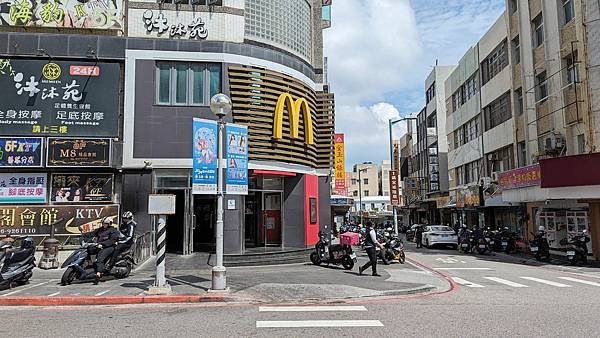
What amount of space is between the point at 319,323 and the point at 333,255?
840 centimetres

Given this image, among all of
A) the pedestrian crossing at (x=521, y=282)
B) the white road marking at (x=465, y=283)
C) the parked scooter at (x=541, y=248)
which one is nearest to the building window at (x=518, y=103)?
the parked scooter at (x=541, y=248)

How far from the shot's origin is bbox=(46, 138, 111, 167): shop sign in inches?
677

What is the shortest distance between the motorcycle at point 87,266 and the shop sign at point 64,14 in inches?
387

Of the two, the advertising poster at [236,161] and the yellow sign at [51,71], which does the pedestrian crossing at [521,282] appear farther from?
the yellow sign at [51,71]

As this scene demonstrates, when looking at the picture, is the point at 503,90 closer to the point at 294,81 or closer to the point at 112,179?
the point at 294,81

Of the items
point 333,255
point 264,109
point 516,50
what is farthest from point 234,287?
point 516,50

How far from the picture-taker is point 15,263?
11719 millimetres

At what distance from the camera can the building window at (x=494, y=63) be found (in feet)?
101

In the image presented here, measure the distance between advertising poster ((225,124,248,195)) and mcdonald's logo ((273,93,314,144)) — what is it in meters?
6.57

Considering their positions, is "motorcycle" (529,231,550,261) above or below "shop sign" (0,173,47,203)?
below

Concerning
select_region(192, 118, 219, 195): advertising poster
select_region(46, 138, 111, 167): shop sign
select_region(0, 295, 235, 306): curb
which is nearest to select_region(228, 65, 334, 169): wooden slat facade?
select_region(46, 138, 111, 167): shop sign

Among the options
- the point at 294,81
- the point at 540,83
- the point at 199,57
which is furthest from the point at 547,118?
the point at 199,57

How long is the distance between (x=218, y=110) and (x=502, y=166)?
25.6m

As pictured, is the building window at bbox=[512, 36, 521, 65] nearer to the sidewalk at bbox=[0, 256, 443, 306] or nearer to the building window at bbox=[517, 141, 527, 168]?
the building window at bbox=[517, 141, 527, 168]
